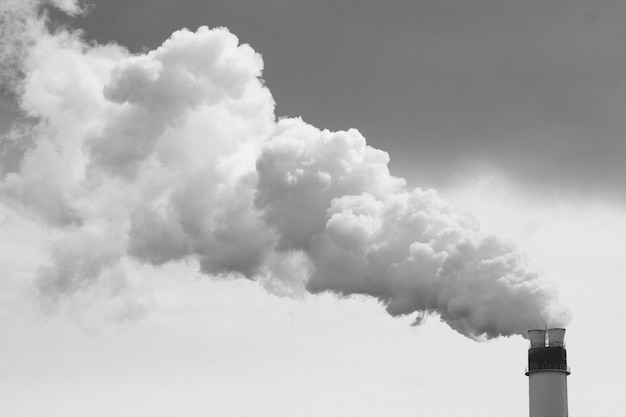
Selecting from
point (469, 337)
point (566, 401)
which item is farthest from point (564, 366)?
point (469, 337)

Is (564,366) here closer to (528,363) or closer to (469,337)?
(528,363)

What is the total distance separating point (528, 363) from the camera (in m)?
74.0

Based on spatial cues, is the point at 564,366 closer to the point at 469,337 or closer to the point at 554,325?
the point at 554,325

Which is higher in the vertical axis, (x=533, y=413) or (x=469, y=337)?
(x=469, y=337)

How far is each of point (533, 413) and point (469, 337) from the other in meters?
8.16

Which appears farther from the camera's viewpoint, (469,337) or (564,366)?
(469,337)

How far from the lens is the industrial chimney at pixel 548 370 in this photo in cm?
7219

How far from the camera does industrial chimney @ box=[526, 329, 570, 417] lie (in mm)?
72188

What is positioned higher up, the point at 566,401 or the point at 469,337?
the point at 469,337

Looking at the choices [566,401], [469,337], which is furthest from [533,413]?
[469,337]

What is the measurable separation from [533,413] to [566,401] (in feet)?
8.56

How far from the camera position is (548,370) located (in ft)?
238

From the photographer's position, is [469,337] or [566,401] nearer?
[566,401]

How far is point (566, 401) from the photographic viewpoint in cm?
7262
